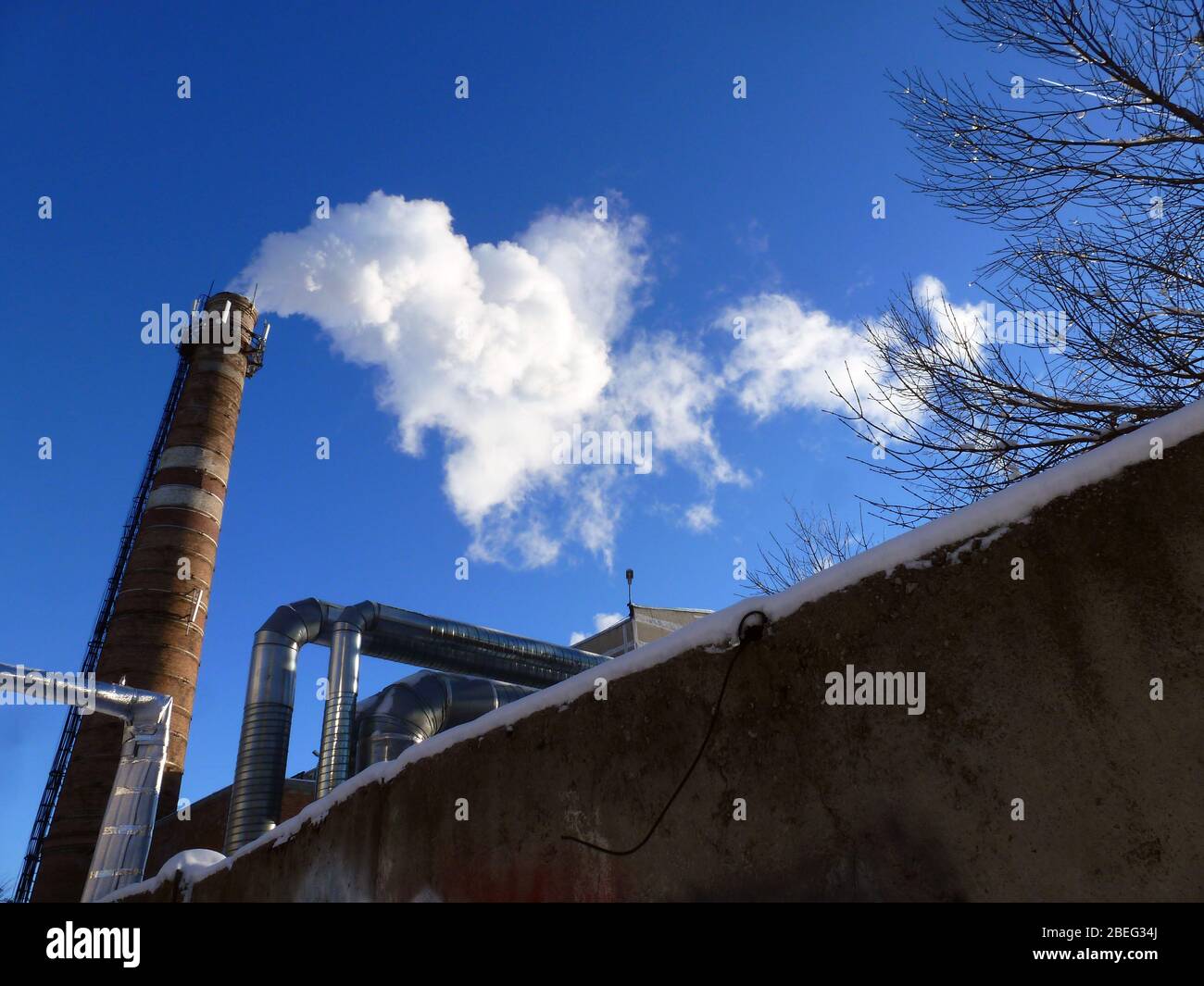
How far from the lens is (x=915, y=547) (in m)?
2.52

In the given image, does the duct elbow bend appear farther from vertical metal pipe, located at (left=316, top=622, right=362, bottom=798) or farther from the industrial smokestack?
the industrial smokestack

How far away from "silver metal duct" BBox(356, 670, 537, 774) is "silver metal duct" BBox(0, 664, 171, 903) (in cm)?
268

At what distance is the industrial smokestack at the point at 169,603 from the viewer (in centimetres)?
1545

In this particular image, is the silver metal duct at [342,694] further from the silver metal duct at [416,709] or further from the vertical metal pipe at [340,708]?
the silver metal duct at [416,709]

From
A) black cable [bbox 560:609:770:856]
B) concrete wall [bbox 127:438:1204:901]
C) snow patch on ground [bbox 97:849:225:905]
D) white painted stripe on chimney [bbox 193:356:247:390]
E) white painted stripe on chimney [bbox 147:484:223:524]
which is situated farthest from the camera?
white painted stripe on chimney [bbox 193:356:247:390]

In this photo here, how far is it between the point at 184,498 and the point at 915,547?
18.8 metres

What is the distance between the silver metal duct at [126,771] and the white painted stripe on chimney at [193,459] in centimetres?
799

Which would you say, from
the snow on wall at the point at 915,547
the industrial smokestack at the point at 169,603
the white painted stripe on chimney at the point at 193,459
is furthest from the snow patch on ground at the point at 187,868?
the white painted stripe on chimney at the point at 193,459

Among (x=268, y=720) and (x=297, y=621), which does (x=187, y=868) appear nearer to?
(x=268, y=720)

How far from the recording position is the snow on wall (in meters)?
2.17

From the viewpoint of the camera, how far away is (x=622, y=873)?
10.0 ft

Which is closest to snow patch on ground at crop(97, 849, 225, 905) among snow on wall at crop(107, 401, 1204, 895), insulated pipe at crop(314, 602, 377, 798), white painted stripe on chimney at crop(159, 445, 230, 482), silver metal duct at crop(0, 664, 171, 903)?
snow on wall at crop(107, 401, 1204, 895)

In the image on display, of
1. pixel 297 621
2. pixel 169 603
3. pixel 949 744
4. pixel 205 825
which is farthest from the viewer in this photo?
pixel 169 603

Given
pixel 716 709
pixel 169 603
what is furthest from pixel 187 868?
pixel 169 603
